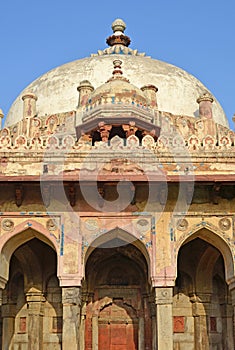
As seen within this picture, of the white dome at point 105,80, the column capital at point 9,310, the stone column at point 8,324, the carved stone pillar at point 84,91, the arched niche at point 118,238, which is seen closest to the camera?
the arched niche at point 118,238

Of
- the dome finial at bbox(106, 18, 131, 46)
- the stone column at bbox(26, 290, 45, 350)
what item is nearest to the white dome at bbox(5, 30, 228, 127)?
the dome finial at bbox(106, 18, 131, 46)

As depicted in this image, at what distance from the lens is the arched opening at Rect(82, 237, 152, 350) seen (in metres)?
14.5

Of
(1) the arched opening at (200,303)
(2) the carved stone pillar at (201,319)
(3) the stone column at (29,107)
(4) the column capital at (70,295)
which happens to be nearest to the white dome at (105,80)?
(3) the stone column at (29,107)

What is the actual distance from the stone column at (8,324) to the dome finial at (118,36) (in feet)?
44.5

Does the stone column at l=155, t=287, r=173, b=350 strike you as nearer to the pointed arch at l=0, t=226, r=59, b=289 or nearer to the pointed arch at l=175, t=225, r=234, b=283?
the pointed arch at l=175, t=225, r=234, b=283

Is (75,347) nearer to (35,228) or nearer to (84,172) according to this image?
(35,228)

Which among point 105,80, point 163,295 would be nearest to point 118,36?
point 105,80

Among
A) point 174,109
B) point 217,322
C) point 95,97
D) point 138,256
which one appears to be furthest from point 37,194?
point 174,109

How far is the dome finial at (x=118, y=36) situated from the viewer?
2538 centimetres

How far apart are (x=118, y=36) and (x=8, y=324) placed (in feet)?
46.9

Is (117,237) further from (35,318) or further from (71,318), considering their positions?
(35,318)

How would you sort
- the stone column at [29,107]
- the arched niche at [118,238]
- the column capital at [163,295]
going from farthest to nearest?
1. the stone column at [29,107]
2. the arched niche at [118,238]
3. the column capital at [163,295]

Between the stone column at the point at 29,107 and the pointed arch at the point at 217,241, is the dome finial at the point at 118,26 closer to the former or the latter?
the stone column at the point at 29,107

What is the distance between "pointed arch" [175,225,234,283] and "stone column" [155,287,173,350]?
2.56ft
